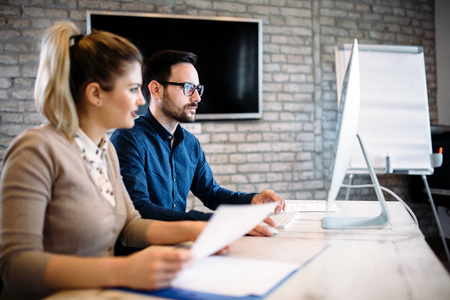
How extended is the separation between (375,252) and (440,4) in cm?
385

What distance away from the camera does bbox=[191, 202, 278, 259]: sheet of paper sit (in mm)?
761

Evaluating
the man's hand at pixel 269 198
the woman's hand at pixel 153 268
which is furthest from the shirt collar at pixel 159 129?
the woman's hand at pixel 153 268

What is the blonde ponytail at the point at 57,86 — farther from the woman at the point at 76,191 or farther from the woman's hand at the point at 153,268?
the woman's hand at the point at 153,268

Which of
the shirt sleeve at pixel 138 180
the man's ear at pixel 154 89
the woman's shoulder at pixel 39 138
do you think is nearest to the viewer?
the woman's shoulder at pixel 39 138

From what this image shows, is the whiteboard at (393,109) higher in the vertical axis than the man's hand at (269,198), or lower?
higher

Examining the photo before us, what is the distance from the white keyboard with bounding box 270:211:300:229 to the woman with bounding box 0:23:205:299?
366 millimetres

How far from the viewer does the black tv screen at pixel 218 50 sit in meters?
3.21

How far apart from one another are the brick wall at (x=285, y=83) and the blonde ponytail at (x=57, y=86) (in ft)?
7.81

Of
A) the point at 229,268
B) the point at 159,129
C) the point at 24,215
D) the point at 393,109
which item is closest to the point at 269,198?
the point at 159,129

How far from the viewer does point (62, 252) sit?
903mm

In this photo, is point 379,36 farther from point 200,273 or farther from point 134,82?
point 200,273

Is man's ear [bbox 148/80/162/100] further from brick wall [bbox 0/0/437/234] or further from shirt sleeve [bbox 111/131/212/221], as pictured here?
brick wall [bbox 0/0/437/234]

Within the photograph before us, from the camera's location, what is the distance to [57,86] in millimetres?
925

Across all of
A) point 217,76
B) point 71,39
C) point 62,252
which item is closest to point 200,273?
point 62,252
